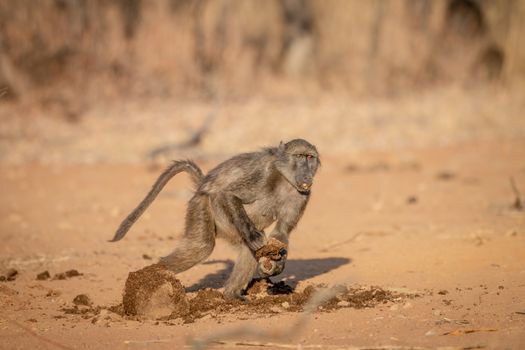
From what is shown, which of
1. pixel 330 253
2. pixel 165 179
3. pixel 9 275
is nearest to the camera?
pixel 165 179

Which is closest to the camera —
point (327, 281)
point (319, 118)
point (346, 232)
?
point (327, 281)

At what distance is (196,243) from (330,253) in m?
2.57

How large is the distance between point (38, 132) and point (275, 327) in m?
12.8

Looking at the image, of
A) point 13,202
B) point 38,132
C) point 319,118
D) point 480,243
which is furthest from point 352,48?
point 480,243

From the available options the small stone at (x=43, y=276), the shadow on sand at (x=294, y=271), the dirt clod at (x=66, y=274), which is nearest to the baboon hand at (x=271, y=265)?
the shadow on sand at (x=294, y=271)

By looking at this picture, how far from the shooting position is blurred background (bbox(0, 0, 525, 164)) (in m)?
17.8

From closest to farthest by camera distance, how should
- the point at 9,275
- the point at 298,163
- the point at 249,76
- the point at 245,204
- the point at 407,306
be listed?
the point at 407,306, the point at 298,163, the point at 245,204, the point at 9,275, the point at 249,76

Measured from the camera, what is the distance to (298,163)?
6578 millimetres

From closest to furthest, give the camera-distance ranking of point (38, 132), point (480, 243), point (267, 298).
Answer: point (267, 298) → point (480, 243) → point (38, 132)

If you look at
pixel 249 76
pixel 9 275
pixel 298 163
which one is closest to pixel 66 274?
pixel 9 275

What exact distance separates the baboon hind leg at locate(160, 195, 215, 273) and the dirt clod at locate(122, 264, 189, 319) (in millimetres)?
338

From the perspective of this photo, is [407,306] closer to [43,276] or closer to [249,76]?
[43,276]

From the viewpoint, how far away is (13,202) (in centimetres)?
1270

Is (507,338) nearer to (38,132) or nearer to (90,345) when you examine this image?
(90,345)
